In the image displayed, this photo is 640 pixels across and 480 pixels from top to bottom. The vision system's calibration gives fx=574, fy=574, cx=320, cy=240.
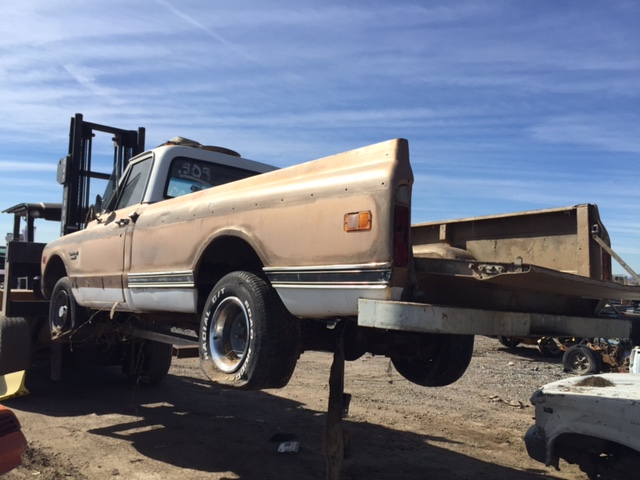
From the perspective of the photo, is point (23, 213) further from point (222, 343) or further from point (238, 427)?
point (222, 343)

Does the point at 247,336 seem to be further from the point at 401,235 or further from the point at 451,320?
the point at 451,320

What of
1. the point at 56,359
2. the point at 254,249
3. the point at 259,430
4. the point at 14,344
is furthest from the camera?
the point at 56,359

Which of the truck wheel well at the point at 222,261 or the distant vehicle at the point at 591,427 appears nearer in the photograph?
the distant vehicle at the point at 591,427

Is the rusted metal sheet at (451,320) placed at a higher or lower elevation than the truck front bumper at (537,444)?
higher

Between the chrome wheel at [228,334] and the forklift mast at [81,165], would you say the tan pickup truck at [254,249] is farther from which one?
the forklift mast at [81,165]

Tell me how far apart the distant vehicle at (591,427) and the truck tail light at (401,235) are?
2.12 meters

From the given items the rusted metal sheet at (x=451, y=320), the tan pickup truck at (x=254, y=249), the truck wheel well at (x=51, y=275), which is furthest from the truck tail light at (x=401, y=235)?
the truck wheel well at (x=51, y=275)

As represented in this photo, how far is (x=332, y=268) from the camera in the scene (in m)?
3.06

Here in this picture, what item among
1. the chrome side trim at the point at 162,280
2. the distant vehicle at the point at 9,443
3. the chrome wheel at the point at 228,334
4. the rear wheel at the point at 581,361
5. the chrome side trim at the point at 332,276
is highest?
the chrome side trim at the point at 332,276

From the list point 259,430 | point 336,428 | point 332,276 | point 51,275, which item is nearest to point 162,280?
point 336,428

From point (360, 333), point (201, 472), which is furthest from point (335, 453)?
point (201, 472)

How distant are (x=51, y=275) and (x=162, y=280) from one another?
129 inches

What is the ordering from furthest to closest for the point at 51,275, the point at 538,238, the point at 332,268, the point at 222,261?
1. the point at 51,275
2. the point at 222,261
3. the point at 538,238
4. the point at 332,268

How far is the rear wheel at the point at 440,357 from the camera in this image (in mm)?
4281
